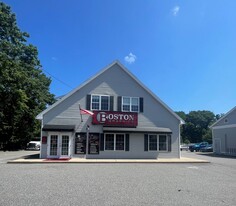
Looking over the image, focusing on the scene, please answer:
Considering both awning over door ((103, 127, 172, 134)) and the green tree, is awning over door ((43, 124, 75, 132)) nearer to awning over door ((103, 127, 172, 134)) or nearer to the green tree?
awning over door ((103, 127, 172, 134))

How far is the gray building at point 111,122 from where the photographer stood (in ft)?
70.5

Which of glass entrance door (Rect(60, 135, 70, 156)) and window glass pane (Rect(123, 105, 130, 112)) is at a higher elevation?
window glass pane (Rect(123, 105, 130, 112))

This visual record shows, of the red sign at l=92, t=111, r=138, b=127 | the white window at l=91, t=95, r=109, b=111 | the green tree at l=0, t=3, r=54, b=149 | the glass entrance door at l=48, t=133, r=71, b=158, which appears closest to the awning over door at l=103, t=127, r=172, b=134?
the red sign at l=92, t=111, r=138, b=127

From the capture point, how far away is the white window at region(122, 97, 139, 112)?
23312mm

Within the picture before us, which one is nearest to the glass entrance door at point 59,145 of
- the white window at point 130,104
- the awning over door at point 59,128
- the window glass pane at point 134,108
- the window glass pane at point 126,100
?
the awning over door at point 59,128

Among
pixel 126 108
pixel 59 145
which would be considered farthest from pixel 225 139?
pixel 59 145

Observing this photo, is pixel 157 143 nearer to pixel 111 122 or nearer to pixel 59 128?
pixel 111 122

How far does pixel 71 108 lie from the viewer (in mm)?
22219

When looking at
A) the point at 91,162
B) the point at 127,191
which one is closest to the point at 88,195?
the point at 127,191

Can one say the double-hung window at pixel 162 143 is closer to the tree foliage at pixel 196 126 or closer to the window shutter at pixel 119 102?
the window shutter at pixel 119 102

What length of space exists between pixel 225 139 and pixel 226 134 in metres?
0.68

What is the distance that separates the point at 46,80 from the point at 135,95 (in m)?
24.9

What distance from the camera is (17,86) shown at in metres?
33.4

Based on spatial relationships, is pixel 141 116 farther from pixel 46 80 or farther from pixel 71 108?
pixel 46 80
